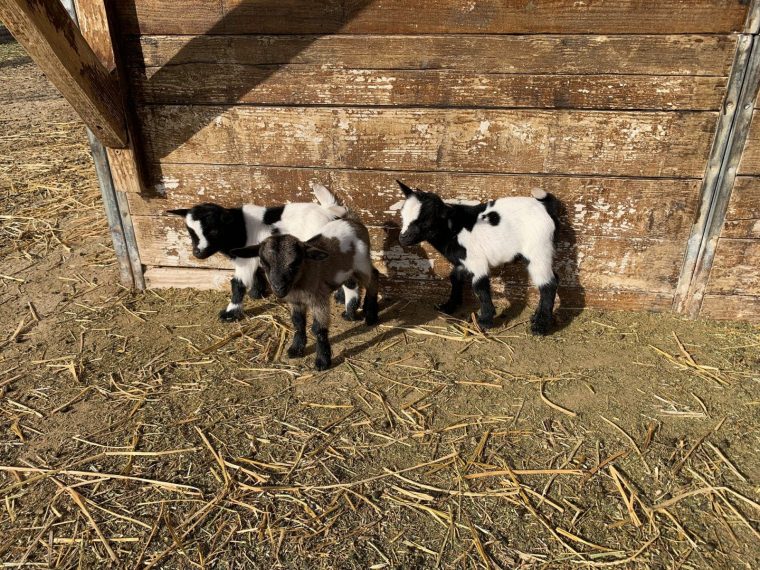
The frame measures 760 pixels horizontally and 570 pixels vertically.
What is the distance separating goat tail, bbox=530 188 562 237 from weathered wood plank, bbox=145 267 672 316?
767mm

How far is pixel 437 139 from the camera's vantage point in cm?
454

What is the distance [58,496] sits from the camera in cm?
327

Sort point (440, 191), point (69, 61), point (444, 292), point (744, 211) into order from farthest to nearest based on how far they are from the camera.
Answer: point (444, 292) → point (440, 191) → point (744, 211) → point (69, 61)

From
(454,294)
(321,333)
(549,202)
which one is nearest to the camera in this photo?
(321,333)

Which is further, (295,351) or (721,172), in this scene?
(295,351)

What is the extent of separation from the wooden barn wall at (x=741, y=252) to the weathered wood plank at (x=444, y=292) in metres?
0.38

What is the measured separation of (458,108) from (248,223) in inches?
74.1

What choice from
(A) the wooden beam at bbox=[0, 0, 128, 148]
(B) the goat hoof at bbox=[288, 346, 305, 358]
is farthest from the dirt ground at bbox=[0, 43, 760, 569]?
(A) the wooden beam at bbox=[0, 0, 128, 148]

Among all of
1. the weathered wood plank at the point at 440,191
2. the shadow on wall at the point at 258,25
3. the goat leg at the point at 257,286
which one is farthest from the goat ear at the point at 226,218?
the shadow on wall at the point at 258,25

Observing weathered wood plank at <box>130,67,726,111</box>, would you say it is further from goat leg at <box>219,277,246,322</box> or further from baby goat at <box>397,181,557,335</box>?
goat leg at <box>219,277,246,322</box>

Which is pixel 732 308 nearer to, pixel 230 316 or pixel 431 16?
pixel 431 16

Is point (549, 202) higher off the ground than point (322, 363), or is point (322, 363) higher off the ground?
point (549, 202)

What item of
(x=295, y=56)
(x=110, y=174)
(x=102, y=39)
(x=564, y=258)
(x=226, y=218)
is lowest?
(x=564, y=258)

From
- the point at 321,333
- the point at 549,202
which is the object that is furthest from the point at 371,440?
the point at 549,202
